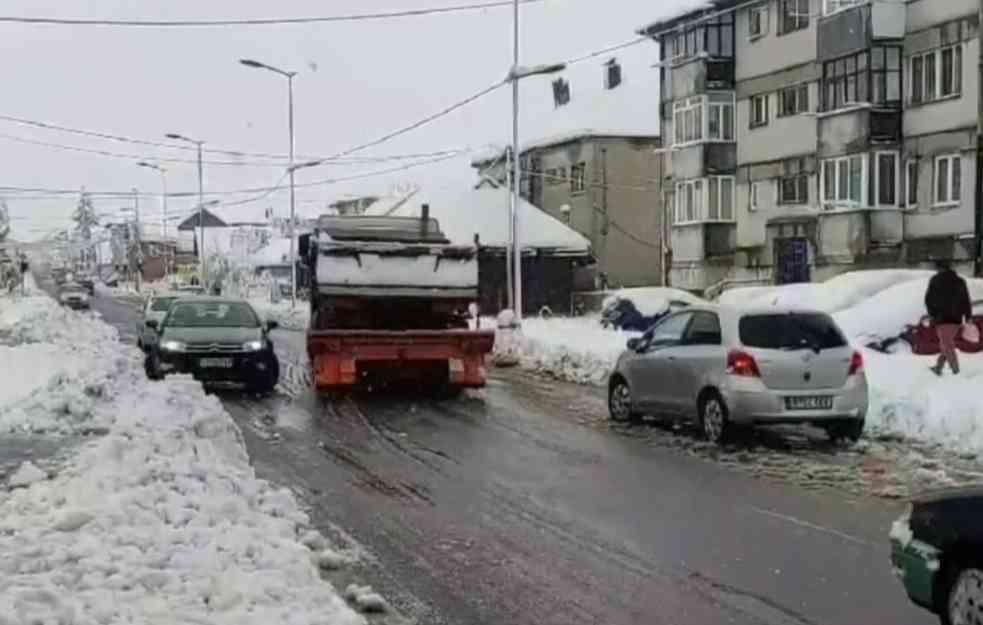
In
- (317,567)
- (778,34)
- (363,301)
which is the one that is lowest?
(317,567)

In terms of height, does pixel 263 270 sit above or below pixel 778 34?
below

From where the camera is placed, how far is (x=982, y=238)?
23.1m

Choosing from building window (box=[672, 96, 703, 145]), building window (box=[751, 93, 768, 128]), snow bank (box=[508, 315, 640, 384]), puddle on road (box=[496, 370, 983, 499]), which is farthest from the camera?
building window (box=[672, 96, 703, 145])

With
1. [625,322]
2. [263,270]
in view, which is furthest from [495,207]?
[263,270]

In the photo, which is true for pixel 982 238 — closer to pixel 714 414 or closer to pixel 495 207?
pixel 714 414

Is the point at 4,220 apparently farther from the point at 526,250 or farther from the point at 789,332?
the point at 789,332

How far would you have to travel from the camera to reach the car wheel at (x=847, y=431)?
14880 millimetres

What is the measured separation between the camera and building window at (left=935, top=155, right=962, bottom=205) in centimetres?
3688

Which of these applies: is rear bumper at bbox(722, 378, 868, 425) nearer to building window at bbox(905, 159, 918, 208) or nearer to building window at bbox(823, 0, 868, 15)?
building window at bbox(905, 159, 918, 208)

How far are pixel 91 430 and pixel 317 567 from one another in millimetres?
6924

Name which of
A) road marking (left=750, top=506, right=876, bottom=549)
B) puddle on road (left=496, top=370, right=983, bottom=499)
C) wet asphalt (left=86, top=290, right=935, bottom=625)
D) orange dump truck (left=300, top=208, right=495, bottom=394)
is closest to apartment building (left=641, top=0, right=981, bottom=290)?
orange dump truck (left=300, top=208, right=495, bottom=394)

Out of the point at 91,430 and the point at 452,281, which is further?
the point at 452,281

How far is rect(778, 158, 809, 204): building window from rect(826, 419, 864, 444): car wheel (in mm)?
29267

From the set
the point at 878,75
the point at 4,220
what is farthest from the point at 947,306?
the point at 4,220
